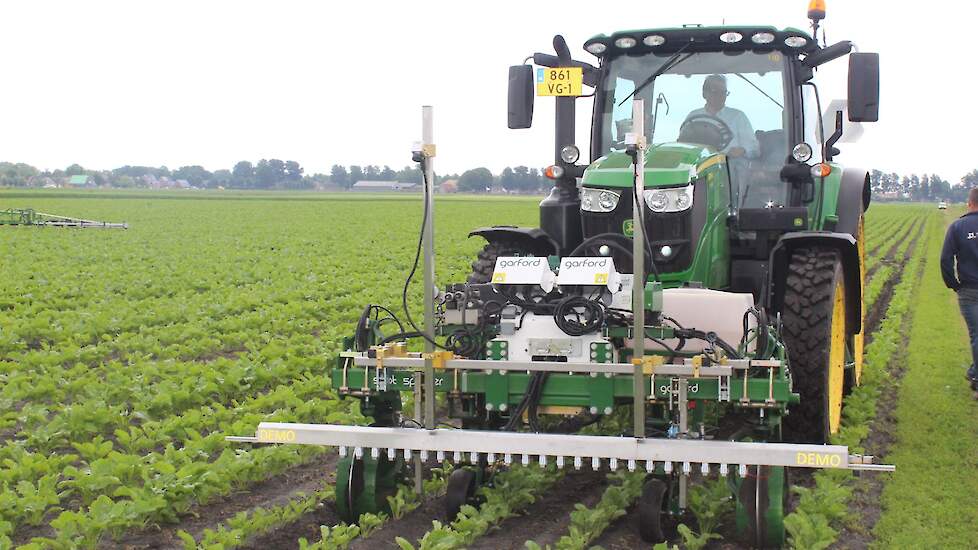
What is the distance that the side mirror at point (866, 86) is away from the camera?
6.45 meters

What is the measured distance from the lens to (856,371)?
8.66m

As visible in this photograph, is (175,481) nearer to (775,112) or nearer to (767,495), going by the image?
(767,495)

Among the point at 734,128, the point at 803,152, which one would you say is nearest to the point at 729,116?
the point at 734,128

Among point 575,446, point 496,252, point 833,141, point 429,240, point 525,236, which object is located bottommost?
point 575,446

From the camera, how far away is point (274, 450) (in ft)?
20.4

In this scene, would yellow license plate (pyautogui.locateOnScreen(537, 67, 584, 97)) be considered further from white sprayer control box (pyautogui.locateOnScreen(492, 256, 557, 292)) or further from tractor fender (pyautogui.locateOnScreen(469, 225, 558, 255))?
white sprayer control box (pyautogui.locateOnScreen(492, 256, 557, 292))

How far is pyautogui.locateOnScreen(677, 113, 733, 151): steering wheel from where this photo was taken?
289 inches

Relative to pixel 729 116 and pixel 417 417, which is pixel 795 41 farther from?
pixel 417 417

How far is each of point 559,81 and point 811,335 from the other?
2.39 m

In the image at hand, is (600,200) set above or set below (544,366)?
above

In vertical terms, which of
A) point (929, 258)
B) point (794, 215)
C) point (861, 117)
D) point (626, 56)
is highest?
point (626, 56)

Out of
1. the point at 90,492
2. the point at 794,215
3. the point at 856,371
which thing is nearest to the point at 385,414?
the point at 90,492

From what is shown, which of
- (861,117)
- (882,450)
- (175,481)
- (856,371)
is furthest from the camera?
(856,371)

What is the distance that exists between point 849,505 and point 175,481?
3.73 meters
